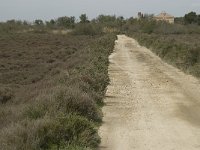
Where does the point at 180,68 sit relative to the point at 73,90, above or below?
below

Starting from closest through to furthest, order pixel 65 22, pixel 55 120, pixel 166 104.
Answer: pixel 55 120 → pixel 166 104 → pixel 65 22

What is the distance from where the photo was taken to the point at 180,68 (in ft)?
88.3

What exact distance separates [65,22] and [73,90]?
14019 cm

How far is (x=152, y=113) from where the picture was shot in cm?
1359

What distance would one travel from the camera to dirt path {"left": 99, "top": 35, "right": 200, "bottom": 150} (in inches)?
402

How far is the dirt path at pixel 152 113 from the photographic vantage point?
1022 cm

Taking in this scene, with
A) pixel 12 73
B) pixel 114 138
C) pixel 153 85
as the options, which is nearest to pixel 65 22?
pixel 12 73

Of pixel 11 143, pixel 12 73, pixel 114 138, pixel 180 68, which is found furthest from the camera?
pixel 12 73

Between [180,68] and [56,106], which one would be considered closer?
[56,106]

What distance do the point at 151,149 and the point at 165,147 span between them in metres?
0.33

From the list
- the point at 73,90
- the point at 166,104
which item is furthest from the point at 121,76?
the point at 73,90

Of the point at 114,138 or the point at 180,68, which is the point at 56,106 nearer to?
the point at 114,138

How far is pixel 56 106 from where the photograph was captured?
1090cm

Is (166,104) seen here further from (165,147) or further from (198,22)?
(198,22)
